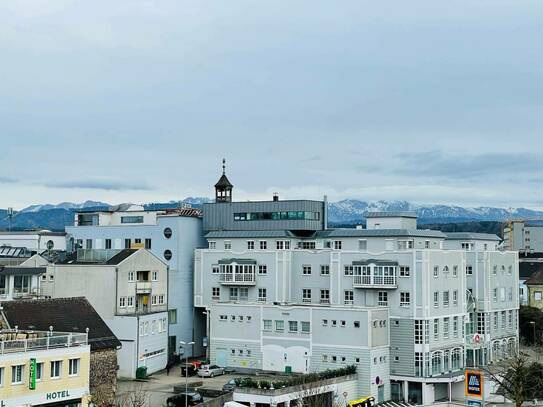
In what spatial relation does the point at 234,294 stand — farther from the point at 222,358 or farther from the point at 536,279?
the point at 536,279

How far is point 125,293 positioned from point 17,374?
29637mm

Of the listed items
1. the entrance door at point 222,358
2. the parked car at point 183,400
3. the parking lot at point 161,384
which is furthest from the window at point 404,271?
the parked car at point 183,400

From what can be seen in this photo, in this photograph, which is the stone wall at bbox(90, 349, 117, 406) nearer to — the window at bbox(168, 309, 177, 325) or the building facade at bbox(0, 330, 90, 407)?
the building facade at bbox(0, 330, 90, 407)

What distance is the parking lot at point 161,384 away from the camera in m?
62.8

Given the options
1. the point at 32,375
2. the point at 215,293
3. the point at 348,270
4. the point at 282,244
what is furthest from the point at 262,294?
the point at 32,375

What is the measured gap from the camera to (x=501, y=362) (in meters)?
83.9

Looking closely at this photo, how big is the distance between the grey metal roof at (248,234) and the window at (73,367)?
35.6 metres

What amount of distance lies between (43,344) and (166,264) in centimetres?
3561

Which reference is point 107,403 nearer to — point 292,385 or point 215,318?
point 292,385

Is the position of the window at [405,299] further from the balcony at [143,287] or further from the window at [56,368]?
the window at [56,368]

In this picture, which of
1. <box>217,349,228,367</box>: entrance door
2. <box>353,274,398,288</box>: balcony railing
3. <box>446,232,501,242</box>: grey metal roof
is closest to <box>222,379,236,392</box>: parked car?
<box>217,349,228,367</box>: entrance door

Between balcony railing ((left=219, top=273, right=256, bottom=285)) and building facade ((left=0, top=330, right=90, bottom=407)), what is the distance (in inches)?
1237

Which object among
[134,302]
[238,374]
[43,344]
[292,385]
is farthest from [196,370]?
[43,344]

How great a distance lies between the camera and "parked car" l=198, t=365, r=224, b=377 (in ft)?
238
